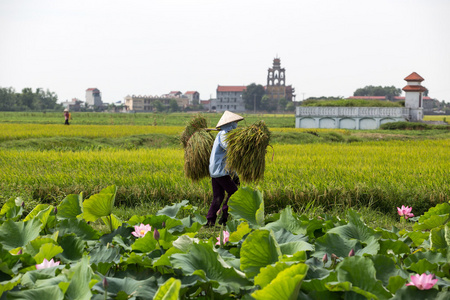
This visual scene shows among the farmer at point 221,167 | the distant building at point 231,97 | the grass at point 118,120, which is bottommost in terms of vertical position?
the grass at point 118,120

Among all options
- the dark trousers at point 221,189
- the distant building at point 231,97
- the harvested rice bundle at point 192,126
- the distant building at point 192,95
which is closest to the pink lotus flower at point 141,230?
the dark trousers at point 221,189

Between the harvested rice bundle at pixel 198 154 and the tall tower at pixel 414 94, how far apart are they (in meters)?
25.3

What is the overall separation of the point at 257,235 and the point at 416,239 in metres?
0.99

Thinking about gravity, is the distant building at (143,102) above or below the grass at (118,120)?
above

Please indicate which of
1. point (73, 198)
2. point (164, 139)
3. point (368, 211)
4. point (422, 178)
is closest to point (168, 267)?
point (73, 198)

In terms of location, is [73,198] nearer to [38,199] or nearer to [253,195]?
[253,195]

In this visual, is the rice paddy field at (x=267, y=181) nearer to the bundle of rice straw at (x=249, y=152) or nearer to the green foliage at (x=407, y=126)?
the bundle of rice straw at (x=249, y=152)

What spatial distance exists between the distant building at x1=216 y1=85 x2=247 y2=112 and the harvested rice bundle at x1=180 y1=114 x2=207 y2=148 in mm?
99032

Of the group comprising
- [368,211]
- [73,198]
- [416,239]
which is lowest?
[368,211]

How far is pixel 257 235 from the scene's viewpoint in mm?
1603

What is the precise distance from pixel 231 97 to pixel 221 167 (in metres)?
101

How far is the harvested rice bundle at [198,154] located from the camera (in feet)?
16.2

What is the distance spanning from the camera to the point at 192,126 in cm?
534

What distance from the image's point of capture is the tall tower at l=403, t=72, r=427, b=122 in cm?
2769
